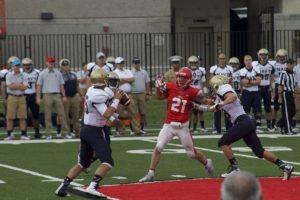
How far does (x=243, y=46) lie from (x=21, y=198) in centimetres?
2709

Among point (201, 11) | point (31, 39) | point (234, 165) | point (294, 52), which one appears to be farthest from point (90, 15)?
point (234, 165)

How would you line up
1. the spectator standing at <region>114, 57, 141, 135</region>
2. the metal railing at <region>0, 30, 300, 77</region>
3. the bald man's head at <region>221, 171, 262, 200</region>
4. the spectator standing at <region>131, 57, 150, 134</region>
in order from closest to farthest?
the bald man's head at <region>221, 171, 262, 200</region>, the spectator standing at <region>114, 57, 141, 135</region>, the spectator standing at <region>131, 57, 150, 134</region>, the metal railing at <region>0, 30, 300, 77</region>

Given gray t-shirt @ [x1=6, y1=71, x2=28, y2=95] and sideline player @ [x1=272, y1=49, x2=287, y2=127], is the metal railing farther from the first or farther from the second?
gray t-shirt @ [x1=6, y1=71, x2=28, y2=95]

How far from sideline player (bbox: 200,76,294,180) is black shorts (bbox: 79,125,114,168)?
2.20 m

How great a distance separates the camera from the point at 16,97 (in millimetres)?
20797

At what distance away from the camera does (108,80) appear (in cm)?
1185

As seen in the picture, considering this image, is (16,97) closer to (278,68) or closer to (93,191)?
(278,68)

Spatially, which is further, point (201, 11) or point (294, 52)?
point (201, 11)

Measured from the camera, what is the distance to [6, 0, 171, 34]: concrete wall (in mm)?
34094

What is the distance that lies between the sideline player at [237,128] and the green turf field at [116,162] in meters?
0.88

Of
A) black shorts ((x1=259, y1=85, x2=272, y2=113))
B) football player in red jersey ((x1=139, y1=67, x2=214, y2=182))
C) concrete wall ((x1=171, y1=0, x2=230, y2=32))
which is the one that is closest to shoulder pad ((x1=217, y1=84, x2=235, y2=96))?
football player in red jersey ((x1=139, y1=67, x2=214, y2=182))

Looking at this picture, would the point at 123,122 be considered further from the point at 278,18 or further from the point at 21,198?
the point at 278,18

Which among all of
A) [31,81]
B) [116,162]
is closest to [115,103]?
[116,162]

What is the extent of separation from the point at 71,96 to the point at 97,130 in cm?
996
